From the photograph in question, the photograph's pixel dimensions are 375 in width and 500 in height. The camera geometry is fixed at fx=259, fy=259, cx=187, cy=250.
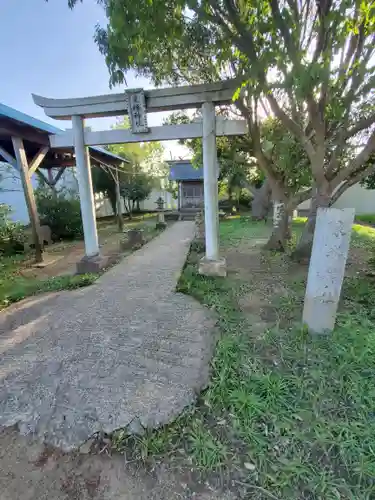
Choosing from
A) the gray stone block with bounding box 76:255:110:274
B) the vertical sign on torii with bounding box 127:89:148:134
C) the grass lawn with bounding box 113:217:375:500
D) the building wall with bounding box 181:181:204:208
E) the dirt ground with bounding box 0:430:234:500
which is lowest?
the dirt ground with bounding box 0:430:234:500

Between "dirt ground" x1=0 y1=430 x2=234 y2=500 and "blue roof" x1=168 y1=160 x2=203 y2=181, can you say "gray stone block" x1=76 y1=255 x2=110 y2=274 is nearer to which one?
"dirt ground" x1=0 y1=430 x2=234 y2=500

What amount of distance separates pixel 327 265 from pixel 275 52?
80.2 inches

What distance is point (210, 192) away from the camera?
13.6ft

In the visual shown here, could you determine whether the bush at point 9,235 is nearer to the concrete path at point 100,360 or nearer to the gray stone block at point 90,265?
the gray stone block at point 90,265

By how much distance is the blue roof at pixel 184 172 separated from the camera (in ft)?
46.6

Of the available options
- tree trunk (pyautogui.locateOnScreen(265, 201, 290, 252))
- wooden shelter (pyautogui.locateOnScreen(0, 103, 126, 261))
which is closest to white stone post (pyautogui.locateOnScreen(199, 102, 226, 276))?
tree trunk (pyautogui.locateOnScreen(265, 201, 290, 252))

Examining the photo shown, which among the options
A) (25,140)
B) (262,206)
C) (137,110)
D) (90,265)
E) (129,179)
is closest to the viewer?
(137,110)

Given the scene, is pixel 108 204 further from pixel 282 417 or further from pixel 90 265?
pixel 282 417

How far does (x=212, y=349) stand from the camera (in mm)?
2479

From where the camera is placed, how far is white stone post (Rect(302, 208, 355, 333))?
2432 millimetres

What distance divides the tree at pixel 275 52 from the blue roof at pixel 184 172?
8.37 m

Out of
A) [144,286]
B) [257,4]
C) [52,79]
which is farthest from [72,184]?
[257,4]

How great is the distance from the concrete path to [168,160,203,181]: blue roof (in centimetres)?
1119

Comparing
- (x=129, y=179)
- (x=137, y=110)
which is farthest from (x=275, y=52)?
(x=129, y=179)
